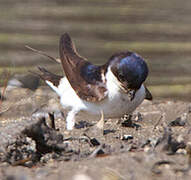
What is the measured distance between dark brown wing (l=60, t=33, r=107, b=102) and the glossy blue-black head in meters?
0.22

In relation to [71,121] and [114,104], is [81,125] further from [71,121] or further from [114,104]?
[114,104]

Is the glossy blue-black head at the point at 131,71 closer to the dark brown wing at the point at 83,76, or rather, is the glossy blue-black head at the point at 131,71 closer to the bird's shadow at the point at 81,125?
the dark brown wing at the point at 83,76

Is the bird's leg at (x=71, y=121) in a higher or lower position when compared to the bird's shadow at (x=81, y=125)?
higher

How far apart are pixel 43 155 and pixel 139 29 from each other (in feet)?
27.8

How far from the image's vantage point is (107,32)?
1213 cm

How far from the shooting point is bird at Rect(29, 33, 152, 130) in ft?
17.1

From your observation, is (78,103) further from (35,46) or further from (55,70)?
(35,46)

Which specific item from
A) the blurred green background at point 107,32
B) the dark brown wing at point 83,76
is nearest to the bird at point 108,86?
the dark brown wing at point 83,76

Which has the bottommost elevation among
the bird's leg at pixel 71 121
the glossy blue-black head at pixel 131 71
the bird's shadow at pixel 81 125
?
the bird's shadow at pixel 81 125

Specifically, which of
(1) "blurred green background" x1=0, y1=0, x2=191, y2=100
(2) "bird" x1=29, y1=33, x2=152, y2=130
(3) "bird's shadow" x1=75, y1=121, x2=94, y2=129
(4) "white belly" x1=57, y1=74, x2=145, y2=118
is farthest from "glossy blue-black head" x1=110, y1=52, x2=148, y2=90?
(1) "blurred green background" x1=0, y1=0, x2=191, y2=100

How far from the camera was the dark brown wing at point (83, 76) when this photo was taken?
5.44m

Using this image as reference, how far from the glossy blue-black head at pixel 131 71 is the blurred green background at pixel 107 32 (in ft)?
10.2

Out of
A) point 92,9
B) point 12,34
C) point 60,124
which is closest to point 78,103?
point 60,124

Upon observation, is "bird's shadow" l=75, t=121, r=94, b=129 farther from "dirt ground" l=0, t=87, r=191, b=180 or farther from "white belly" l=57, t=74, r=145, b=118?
"white belly" l=57, t=74, r=145, b=118
